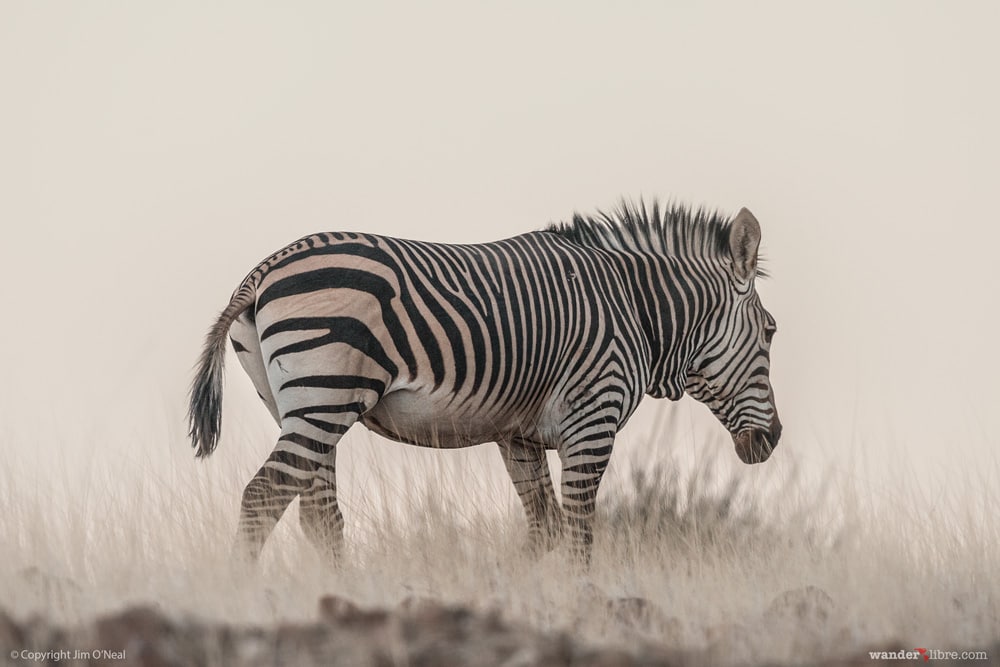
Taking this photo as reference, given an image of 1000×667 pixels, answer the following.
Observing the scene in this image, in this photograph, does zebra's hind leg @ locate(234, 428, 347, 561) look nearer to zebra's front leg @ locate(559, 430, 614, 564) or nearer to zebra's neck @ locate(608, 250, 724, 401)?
zebra's front leg @ locate(559, 430, 614, 564)

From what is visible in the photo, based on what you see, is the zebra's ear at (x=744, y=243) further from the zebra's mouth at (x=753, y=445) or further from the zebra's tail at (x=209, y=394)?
the zebra's tail at (x=209, y=394)

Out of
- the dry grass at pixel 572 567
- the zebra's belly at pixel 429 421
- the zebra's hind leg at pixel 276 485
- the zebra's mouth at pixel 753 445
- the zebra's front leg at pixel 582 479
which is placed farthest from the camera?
the zebra's mouth at pixel 753 445

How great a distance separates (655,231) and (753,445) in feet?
6.35

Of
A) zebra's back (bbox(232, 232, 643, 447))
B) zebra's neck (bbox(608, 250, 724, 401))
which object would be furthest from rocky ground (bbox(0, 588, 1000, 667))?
zebra's neck (bbox(608, 250, 724, 401))

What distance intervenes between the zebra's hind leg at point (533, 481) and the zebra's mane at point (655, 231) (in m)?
1.65

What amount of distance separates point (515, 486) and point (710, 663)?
3750 millimetres

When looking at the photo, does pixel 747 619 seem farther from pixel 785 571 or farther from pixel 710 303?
pixel 710 303

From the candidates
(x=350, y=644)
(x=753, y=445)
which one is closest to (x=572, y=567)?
(x=753, y=445)

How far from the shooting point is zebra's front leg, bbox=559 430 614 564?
8055mm

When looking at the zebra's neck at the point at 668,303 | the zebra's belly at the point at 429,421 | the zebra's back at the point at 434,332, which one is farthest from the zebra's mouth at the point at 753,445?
the zebra's belly at the point at 429,421

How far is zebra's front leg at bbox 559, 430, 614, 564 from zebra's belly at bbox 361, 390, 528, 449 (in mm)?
505

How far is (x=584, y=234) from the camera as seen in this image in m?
8.99

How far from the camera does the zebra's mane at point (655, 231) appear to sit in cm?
899

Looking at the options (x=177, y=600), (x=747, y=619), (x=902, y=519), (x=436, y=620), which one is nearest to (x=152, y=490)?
(x=177, y=600)
